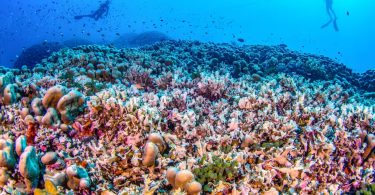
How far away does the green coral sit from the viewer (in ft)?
9.24

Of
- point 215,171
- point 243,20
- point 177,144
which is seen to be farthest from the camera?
point 243,20

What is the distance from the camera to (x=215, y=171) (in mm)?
2930

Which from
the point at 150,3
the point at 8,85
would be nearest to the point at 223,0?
the point at 150,3

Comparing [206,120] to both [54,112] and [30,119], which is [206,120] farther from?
[30,119]

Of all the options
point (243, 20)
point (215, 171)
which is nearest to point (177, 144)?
point (215, 171)

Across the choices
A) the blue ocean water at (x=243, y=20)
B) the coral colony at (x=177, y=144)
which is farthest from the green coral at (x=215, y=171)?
the blue ocean water at (x=243, y=20)

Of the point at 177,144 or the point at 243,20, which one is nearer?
the point at 177,144

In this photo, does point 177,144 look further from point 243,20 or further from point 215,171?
point 243,20

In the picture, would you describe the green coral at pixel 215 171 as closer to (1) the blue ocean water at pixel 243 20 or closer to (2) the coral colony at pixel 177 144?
(2) the coral colony at pixel 177 144

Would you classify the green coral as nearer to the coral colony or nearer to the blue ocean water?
the coral colony

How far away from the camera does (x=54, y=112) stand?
12.6 ft

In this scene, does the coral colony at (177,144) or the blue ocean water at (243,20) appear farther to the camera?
the blue ocean water at (243,20)

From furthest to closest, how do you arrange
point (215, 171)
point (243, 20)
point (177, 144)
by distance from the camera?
point (243, 20), point (177, 144), point (215, 171)

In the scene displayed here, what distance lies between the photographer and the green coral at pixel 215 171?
2816 mm
